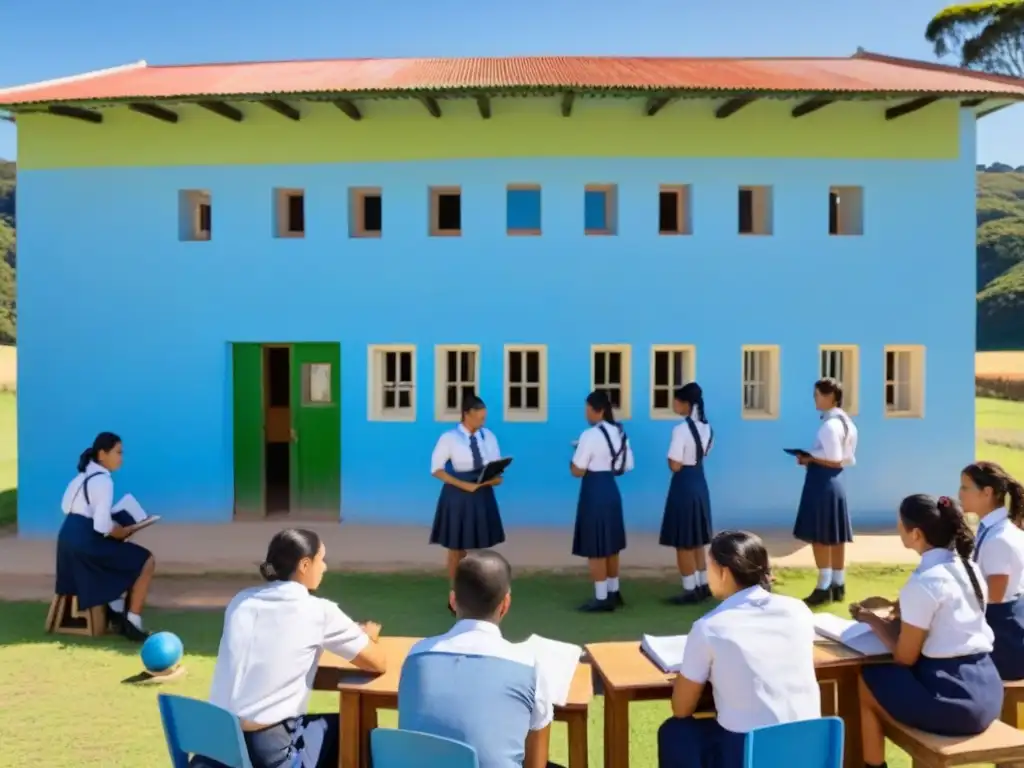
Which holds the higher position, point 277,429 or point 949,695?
point 277,429

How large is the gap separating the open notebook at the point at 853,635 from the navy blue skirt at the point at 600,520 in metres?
2.80

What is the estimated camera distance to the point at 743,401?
10023mm

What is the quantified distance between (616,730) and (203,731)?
155cm

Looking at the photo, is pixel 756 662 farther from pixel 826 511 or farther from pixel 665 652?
pixel 826 511

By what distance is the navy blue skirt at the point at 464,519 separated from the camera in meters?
6.64

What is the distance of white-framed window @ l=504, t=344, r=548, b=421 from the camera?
384 inches

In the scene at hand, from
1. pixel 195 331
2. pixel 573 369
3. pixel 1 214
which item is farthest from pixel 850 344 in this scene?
pixel 1 214

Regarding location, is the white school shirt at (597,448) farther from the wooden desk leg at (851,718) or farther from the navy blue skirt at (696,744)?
the navy blue skirt at (696,744)

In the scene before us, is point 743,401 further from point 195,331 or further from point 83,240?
point 83,240

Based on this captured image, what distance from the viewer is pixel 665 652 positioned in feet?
11.5

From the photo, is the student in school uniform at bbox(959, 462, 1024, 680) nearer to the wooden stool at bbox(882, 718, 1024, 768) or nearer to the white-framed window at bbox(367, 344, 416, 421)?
the wooden stool at bbox(882, 718, 1024, 768)

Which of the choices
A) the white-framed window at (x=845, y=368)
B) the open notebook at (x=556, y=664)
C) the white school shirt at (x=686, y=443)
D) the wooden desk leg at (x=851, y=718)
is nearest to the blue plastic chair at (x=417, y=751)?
the open notebook at (x=556, y=664)

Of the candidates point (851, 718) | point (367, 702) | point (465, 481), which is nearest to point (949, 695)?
point (851, 718)

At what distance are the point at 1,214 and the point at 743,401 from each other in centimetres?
5557
